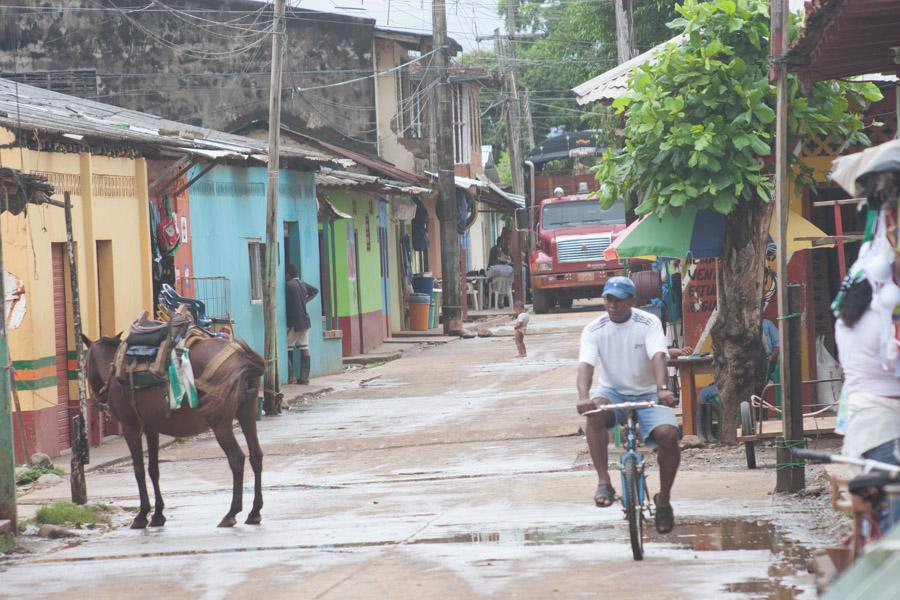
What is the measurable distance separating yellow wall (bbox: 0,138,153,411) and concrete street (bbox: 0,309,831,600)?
61.5 inches

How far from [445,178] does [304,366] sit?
36.1 feet

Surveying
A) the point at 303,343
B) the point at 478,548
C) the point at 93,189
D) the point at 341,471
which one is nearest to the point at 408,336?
the point at 303,343

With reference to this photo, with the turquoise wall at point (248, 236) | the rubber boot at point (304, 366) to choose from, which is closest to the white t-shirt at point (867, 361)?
the turquoise wall at point (248, 236)

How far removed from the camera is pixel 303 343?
952 inches

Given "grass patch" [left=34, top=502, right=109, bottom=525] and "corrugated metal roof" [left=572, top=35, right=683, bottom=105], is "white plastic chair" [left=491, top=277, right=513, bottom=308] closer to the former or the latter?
"corrugated metal roof" [left=572, top=35, right=683, bottom=105]

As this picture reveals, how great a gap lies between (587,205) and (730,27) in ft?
94.2

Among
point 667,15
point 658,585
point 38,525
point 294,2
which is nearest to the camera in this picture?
point 658,585

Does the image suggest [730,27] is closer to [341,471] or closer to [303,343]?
[341,471]

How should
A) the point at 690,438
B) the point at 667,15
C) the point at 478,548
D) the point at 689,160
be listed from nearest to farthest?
the point at 478,548
the point at 689,160
the point at 690,438
the point at 667,15

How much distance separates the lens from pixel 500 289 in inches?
1815

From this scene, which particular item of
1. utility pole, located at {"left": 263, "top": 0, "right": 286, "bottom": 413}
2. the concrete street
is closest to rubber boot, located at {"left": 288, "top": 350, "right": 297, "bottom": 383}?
utility pole, located at {"left": 263, "top": 0, "right": 286, "bottom": 413}

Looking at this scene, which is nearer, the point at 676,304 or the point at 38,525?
the point at 38,525

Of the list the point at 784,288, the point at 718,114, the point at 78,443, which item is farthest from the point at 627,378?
the point at 78,443

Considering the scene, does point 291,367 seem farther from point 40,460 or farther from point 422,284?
point 422,284
